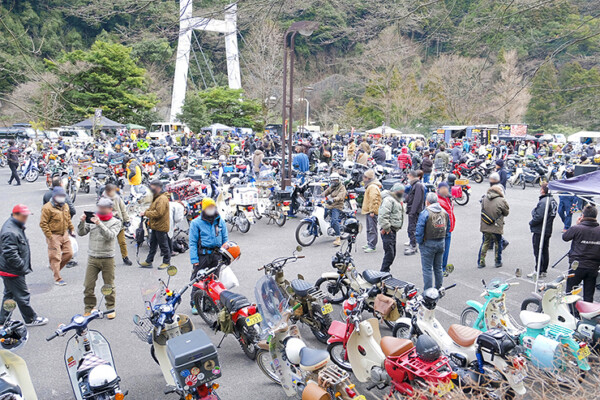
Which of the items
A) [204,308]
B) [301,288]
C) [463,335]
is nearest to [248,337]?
[301,288]

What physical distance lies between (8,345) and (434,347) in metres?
3.46

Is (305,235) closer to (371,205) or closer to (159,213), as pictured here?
(371,205)

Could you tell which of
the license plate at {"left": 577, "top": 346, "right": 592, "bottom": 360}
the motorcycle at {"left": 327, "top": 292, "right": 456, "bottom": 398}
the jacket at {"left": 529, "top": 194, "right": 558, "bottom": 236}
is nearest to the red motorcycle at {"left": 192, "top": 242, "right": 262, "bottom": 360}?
the motorcycle at {"left": 327, "top": 292, "right": 456, "bottom": 398}

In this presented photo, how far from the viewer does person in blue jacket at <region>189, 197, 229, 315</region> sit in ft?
18.2

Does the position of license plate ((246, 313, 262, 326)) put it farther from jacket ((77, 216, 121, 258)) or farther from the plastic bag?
jacket ((77, 216, 121, 258))

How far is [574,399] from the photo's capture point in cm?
250

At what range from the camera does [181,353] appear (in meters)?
3.21

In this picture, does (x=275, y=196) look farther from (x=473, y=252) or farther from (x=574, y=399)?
(x=574, y=399)

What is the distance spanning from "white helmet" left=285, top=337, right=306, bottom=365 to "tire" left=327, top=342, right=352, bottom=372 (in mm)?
831

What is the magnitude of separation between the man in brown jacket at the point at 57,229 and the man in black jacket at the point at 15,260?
1.10 metres

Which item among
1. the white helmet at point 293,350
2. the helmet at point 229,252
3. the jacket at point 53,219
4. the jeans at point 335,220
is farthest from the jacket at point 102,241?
the jeans at point 335,220

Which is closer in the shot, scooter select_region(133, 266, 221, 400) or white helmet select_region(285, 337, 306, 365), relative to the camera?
scooter select_region(133, 266, 221, 400)

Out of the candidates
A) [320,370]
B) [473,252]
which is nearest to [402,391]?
[320,370]

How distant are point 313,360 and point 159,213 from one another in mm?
4447
